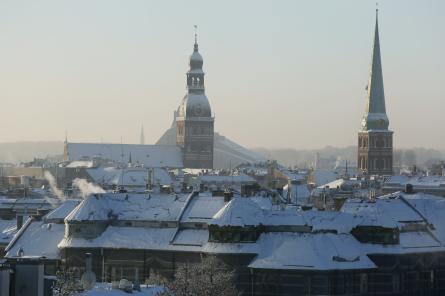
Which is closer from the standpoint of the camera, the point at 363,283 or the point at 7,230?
the point at 363,283

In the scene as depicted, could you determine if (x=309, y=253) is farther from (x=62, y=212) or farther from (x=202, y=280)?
(x=62, y=212)

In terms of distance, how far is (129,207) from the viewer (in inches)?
3024

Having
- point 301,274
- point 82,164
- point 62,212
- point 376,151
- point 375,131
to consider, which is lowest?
point 301,274

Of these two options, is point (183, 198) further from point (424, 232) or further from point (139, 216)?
point (424, 232)

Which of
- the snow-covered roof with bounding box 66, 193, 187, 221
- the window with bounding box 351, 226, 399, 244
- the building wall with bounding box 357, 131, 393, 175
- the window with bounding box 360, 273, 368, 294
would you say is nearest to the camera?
the window with bounding box 360, 273, 368, 294

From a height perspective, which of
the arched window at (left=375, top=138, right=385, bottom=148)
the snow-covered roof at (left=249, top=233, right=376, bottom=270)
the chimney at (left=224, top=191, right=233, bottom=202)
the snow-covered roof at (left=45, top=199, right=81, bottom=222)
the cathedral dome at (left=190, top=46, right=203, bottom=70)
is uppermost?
the cathedral dome at (left=190, top=46, right=203, bottom=70)

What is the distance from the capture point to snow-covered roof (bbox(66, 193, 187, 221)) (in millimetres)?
75125

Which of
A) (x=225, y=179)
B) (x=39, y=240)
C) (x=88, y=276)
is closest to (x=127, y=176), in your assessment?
(x=225, y=179)

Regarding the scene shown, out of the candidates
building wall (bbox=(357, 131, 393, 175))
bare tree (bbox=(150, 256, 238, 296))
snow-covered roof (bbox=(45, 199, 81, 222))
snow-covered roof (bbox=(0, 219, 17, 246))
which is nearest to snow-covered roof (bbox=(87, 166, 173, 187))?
building wall (bbox=(357, 131, 393, 175))

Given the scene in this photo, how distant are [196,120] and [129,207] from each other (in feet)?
380

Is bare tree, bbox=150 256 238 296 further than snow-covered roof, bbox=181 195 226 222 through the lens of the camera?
No

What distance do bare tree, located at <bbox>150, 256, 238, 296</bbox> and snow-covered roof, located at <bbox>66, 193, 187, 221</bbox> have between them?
541 cm

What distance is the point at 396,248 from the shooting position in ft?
235

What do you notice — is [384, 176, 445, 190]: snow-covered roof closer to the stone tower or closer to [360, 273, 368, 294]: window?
the stone tower
